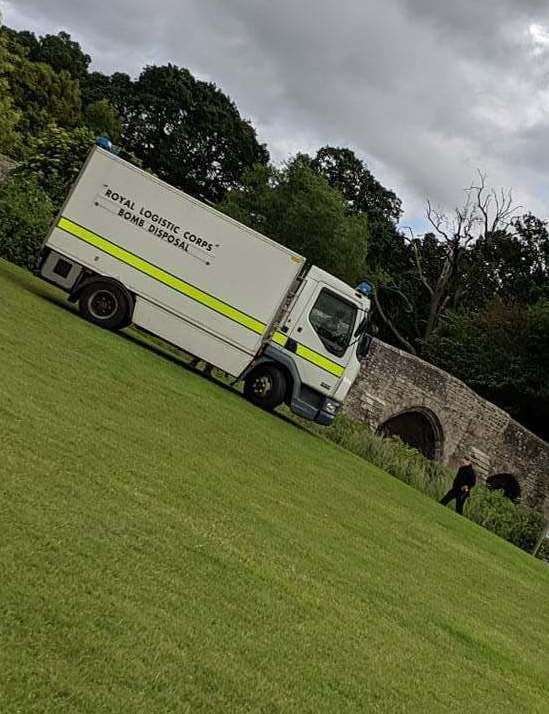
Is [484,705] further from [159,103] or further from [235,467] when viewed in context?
[159,103]

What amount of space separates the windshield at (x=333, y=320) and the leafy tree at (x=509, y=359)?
19.3 metres

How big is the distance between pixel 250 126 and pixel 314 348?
179 ft

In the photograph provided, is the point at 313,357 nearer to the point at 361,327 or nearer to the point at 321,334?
the point at 321,334

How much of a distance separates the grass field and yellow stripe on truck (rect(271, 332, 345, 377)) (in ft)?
15.6

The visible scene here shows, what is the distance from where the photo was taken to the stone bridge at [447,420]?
90.6 ft

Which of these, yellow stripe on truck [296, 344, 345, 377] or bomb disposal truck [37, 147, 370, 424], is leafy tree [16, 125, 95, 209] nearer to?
bomb disposal truck [37, 147, 370, 424]

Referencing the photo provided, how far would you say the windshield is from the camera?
17078mm

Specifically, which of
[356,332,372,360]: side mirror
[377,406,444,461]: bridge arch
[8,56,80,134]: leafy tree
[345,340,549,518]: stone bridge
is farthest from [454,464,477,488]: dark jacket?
[8,56,80,134]: leafy tree

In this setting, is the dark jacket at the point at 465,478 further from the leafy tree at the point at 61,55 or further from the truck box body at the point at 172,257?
the leafy tree at the point at 61,55

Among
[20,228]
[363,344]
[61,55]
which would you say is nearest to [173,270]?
[363,344]

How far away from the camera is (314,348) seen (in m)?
17.1

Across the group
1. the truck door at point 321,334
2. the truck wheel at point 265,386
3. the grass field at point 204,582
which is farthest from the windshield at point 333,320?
the grass field at point 204,582

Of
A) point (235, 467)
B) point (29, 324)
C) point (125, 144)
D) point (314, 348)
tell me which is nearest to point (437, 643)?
point (235, 467)

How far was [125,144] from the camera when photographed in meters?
65.1
